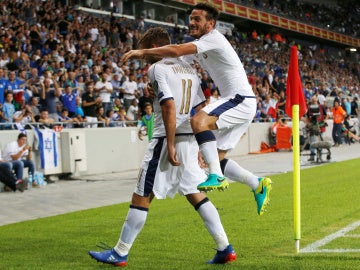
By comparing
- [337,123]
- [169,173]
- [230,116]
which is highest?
[230,116]

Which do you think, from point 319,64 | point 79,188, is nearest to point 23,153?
point 79,188

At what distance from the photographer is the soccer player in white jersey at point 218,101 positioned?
4961mm

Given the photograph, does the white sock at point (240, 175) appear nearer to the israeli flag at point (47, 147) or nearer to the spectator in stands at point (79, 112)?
the israeli flag at point (47, 147)

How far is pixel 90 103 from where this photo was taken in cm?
1714

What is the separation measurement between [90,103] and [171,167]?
12311 mm

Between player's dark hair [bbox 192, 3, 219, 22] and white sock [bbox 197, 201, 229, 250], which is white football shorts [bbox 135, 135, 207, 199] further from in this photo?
player's dark hair [bbox 192, 3, 219, 22]

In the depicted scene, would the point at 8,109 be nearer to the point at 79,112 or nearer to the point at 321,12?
the point at 79,112

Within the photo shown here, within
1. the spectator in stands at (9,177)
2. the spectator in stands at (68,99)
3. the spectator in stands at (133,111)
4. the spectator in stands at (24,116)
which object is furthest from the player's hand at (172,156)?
the spectator in stands at (133,111)

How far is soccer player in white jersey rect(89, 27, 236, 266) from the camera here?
16.6ft

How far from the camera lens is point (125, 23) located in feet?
95.3

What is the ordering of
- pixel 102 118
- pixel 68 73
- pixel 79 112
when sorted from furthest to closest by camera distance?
pixel 102 118
pixel 68 73
pixel 79 112

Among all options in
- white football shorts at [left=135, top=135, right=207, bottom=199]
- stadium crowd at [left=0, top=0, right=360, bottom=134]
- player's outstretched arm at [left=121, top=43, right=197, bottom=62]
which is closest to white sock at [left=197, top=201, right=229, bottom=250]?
white football shorts at [left=135, top=135, right=207, bottom=199]

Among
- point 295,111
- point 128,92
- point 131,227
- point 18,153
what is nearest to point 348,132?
point 128,92

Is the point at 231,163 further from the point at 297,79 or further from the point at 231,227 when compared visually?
the point at 231,227
